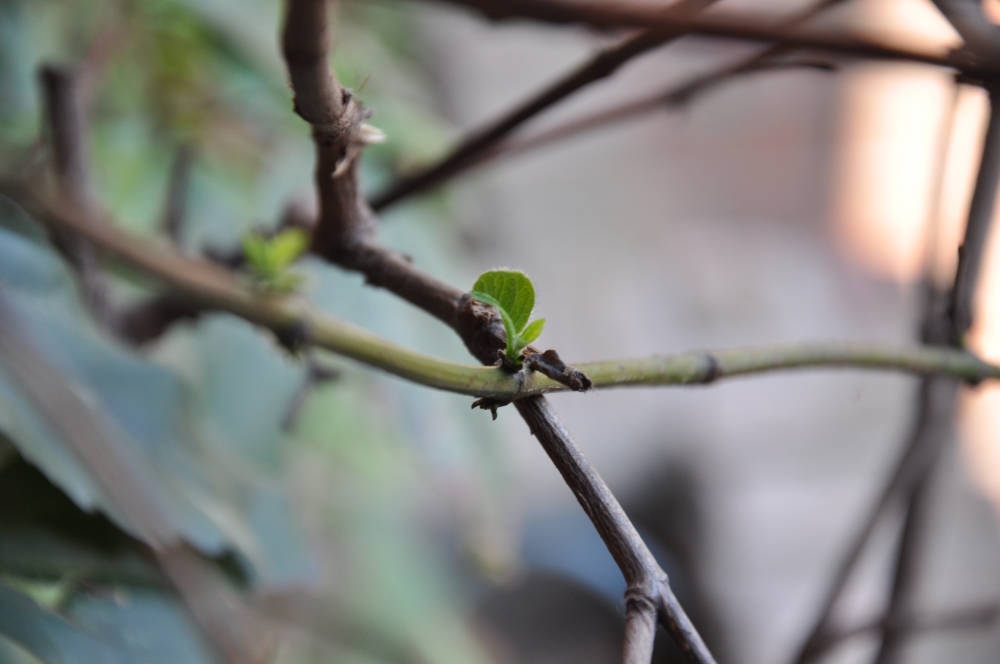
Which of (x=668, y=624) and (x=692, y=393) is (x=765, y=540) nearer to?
(x=692, y=393)

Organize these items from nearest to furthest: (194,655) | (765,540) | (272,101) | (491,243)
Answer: (194,655) < (272,101) < (491,243) < (765,540)

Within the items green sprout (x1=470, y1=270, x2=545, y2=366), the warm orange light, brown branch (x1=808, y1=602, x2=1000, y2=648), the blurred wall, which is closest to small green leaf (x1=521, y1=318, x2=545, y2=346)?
green sprout (x1=470, y1=270, x2=545, y2=366)

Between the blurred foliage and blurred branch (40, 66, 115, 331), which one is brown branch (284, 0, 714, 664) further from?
blurred branch (40, 66, 115, 331)

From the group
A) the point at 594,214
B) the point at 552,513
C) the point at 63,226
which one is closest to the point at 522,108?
the point at 63,226

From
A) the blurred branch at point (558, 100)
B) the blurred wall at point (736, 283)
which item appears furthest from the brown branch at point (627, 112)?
the blurred wall at point (736, 283)

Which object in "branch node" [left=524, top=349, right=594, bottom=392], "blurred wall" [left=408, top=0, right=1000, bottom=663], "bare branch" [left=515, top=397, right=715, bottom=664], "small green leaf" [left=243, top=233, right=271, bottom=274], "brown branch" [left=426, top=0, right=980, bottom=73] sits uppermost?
"blurred wall" [left=408, top=0, right=1000, bottom=663]

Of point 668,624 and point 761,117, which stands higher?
point 761,117
